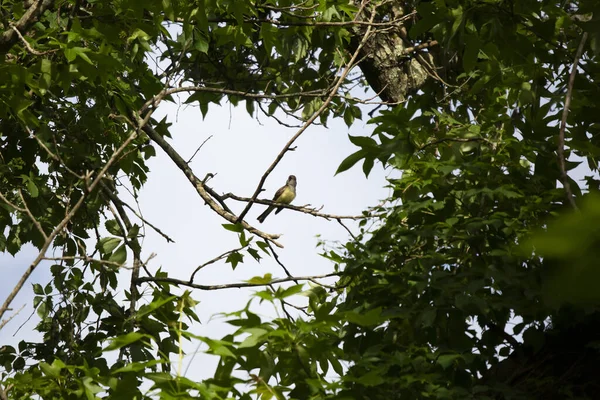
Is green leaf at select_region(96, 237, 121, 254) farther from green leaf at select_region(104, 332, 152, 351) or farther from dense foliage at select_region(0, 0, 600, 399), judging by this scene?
green leaf at select_region(104, 332, 152, 351)

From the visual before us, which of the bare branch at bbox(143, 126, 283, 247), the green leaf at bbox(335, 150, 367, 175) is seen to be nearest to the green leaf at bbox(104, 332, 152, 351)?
the green leaf at bbox(335, 150, 367, 175)

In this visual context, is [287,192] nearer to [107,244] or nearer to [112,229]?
[112,229]

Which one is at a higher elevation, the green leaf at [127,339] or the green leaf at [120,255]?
the green leaf at [120,255]

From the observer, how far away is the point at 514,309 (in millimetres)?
2492

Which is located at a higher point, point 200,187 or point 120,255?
point 200,187

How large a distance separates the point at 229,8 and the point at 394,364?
2.01 metres

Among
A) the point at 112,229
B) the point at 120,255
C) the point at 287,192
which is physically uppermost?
the point at 287,192

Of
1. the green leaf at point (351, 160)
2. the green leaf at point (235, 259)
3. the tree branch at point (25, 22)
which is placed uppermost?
the tree branch at point (25, 22)

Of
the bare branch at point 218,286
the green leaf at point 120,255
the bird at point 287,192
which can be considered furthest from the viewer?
the bird at point 287,192

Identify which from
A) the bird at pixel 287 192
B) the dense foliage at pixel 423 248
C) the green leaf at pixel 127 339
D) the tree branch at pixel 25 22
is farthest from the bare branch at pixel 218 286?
the bird at pixel 287 192

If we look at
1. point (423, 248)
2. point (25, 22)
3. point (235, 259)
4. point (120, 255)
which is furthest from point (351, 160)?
point (120, 255)

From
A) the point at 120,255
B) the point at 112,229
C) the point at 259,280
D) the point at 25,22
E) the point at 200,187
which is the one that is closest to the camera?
the point at 259,280

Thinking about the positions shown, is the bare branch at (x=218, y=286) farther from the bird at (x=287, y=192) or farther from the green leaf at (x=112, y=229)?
the bird at (x=287, y=192)

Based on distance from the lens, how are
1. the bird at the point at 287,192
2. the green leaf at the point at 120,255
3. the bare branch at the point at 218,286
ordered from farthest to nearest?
the bird at the point at 287,192 < the green leaf at the point at 120,255 < the bare branch at the point at 218,286
